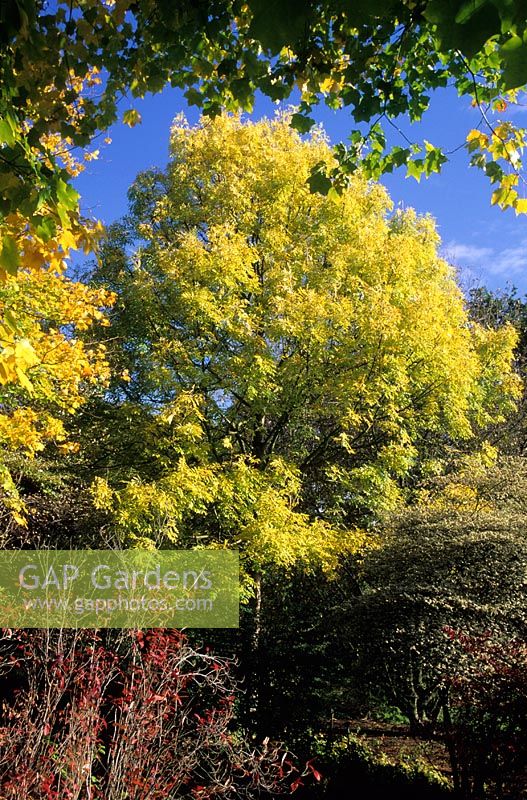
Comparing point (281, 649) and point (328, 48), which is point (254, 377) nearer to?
point (281, 649)

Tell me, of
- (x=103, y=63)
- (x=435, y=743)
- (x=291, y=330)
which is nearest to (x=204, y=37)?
(x=103, y=63)

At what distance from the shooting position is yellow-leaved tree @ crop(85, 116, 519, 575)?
25.1ft

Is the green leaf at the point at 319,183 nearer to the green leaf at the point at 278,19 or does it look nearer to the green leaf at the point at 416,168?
the green leaf at the point at 416,168

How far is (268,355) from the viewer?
27.1ft

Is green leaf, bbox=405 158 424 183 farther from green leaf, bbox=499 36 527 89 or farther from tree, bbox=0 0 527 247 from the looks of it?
green leaf, bbox=499 36 527 89

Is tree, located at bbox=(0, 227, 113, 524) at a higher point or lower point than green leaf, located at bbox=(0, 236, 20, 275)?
higher

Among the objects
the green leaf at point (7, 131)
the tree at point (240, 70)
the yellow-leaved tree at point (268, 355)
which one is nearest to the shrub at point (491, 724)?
the yellow-leaved tree at point (268, 355)

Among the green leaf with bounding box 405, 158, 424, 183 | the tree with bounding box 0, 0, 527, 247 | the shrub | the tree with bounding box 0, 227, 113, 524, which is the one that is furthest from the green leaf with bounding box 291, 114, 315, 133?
the shrub

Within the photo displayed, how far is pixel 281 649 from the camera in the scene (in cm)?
691

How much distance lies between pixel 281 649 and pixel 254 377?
3.36 metres

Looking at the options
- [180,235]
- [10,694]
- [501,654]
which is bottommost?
[10,694]

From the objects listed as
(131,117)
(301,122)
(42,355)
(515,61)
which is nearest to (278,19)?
(515,61)

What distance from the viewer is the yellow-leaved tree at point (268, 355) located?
764 cm

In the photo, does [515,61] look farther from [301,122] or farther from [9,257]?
[301,122]
